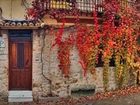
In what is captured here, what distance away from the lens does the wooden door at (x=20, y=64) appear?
67.9ft

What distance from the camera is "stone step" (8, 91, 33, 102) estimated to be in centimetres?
2017

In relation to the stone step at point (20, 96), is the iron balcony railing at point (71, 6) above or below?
above

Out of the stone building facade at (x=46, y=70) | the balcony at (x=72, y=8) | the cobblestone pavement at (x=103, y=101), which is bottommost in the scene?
the cobblestone pavement at (x=103, y=101)

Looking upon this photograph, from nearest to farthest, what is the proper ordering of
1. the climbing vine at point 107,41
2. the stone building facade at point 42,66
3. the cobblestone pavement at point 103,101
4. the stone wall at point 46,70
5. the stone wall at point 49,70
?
1. the cobblestone pavement at point 103,101
2. the stone building facade at point 42,66
3. the stone wall at point 46,70
4. the stone wall at point 49,70
5. the climbing vine at point 107,41

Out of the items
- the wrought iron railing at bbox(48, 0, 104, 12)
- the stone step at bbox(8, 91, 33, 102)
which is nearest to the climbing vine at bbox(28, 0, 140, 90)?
the wrought iron railing at bbox(48, 0, 104, 12)

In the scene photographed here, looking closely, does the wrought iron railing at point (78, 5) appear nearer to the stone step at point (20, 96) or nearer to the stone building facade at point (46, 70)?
the stone building facade at point (46, 70)

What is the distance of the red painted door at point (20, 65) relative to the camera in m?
20.7

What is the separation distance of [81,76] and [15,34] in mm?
3634

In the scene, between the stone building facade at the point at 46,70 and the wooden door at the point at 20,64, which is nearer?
the stone building facade at the point at 46,70

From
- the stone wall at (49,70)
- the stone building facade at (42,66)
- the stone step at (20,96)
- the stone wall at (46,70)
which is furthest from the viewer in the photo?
the stone wall at (49,70)

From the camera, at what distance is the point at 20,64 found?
20.8 meters

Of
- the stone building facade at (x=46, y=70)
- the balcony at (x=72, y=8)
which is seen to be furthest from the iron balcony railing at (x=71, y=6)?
the stone building facade at (x=46, y=70)

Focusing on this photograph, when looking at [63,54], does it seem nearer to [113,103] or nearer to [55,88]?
[55,88]

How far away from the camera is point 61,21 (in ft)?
68.0
